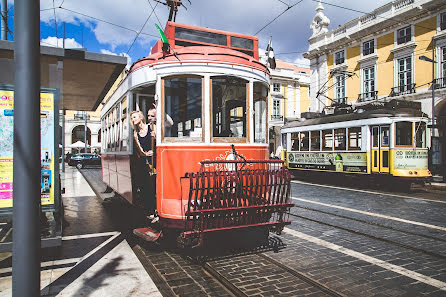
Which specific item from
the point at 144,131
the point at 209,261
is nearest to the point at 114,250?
the point at 209,261

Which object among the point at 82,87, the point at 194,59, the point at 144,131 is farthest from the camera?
the point at 82,87

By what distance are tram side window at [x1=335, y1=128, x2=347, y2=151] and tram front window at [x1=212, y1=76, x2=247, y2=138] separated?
10.4 metres

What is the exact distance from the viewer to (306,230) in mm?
6676

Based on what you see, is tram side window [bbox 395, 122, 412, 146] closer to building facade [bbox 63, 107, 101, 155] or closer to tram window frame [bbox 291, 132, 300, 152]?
tram window frame [bbox 291, 132, 300, 152]

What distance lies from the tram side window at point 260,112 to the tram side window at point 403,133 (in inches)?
360

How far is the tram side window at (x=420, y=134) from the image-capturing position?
13008 millimetres

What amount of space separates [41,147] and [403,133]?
41.5 feet

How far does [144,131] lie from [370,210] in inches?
254

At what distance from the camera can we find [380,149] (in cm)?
1312

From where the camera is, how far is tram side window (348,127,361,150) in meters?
14.1

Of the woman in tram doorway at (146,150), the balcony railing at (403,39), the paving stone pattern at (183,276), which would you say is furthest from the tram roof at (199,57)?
the balcony railing at (403,39)

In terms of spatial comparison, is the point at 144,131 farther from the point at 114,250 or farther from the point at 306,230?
the point at 306,230

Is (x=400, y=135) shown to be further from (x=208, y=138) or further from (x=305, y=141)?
(x=208, y=138)

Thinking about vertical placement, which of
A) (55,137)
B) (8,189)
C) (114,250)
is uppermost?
(55,137)
